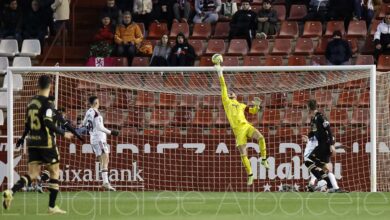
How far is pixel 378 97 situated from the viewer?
22547 mm

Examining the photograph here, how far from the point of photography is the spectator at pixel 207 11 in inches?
1047

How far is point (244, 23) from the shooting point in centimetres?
2577

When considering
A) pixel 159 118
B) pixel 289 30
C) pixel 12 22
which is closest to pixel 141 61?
pixel 159 118

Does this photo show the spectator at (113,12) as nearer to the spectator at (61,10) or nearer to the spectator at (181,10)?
the spectator at (61,10)

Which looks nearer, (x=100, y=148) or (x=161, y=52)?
(x=100, y=148)

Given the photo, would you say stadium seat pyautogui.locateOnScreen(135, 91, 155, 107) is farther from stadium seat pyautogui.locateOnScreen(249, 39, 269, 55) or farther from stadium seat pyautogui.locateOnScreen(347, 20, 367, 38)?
stadium seat pyautogui.locateOnScreen(347, 20, 367, 38)

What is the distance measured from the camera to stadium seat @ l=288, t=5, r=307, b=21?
86.7ft

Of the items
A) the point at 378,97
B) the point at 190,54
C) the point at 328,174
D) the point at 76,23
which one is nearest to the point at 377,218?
the point at 328,174

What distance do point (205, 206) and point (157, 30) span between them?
9.05 meters

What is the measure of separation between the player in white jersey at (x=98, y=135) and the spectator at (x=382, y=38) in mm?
6468

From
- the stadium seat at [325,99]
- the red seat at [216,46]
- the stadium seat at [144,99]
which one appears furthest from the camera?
the red seat at [216,46]

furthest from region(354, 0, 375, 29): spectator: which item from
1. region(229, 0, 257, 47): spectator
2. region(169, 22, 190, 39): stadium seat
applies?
region(169, 22, 190, 39): stadium seat

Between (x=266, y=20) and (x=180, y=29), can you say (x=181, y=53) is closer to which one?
(x=180, y=29)

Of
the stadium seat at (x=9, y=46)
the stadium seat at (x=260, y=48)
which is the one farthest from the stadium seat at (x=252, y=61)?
the stadium seat at (x=9, y=46)
